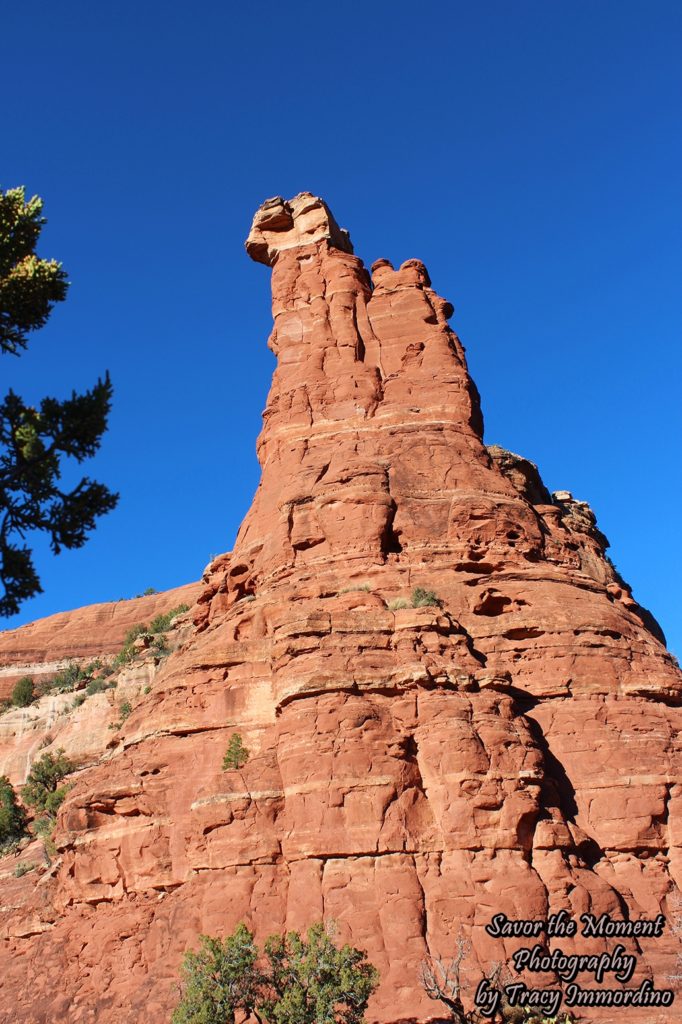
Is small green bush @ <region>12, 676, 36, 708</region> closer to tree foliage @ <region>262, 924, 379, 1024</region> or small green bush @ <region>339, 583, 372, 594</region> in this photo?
small green bush @ <region>339, 583, 372, 594</region>

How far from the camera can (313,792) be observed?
80.7ft

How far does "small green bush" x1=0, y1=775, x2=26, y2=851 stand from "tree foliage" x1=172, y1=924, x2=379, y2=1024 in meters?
26.3

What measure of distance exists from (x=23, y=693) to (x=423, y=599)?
45286mm

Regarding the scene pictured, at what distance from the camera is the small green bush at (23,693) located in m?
64.8

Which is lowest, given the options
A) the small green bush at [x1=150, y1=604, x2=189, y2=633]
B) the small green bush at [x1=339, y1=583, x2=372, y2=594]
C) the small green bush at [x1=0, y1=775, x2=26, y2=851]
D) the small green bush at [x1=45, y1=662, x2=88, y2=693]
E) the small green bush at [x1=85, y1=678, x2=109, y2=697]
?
the small green bush at [x1=0, y1=775, x2=26, y2=851]

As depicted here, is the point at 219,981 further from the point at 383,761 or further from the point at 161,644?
the point at 161,644

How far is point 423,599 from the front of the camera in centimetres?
3022

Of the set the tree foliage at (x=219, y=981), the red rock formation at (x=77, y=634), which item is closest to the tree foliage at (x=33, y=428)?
the tree foliage at (x=219, y=981)

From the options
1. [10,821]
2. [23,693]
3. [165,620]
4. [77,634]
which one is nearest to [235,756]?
[10,821]

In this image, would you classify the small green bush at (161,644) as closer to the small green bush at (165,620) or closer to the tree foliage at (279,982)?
the small green bush at (165,620)

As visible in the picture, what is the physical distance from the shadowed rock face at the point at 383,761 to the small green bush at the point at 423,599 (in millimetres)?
663

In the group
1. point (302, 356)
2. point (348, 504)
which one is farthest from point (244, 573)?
point (302, 356)

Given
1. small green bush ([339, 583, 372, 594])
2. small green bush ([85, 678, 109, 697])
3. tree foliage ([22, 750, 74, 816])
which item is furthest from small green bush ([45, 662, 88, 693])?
small green bush ([339, 583, 372, 594])

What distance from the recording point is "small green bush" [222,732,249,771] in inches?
1088
